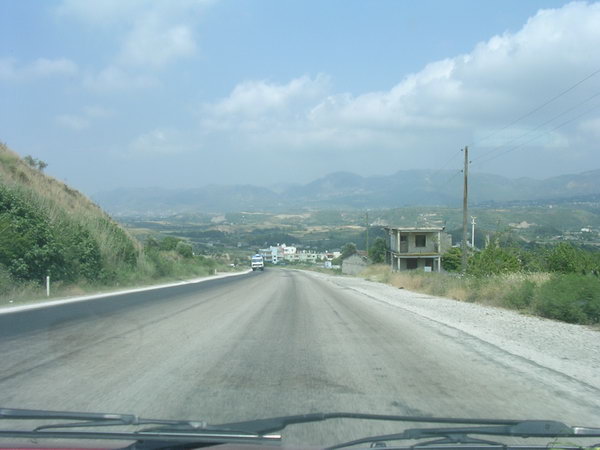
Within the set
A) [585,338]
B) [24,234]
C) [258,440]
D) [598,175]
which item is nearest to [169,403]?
[258,440]

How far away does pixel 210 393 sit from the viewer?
722 cm

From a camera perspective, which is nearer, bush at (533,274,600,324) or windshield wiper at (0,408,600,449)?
windshield wiper at (0,408,600,449)

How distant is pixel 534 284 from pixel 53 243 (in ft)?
65.3

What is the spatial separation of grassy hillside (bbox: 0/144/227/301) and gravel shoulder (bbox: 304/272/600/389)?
620 inches

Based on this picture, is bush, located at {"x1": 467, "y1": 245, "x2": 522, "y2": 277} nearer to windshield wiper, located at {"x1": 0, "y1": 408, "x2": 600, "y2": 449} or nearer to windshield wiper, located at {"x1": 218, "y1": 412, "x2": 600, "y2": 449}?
windshield wiper, located at {"x1": 218, "y1": 412, "x2": 600, "y2": 449}

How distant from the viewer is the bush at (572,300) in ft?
51.0

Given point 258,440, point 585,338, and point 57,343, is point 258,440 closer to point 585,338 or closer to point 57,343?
point 57,343

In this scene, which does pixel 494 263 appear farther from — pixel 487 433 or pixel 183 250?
pixel 183 250

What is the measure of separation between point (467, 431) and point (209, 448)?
1999 mm

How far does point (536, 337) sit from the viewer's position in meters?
13.0

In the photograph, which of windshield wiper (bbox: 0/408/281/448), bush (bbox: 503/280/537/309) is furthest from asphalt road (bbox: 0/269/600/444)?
bush (bbox: 503/280/537/309)

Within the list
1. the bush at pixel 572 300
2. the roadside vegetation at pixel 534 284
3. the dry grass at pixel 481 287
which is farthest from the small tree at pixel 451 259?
the bush at pixel 572 300

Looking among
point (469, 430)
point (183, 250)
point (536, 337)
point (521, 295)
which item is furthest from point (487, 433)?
point (183, 250)

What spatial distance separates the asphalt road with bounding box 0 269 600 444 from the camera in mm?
6527
